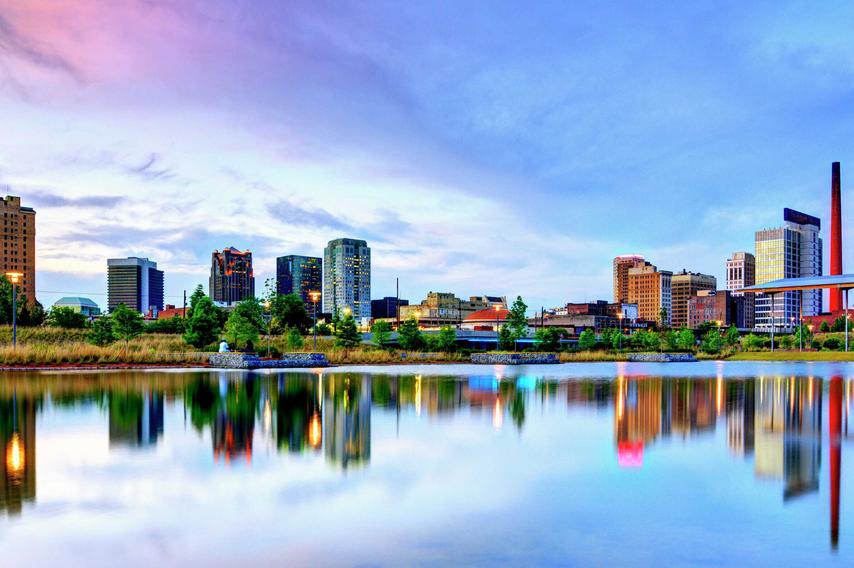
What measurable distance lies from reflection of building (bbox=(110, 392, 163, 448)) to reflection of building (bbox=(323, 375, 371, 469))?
419 centimetres

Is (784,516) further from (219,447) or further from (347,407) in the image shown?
(347,407)

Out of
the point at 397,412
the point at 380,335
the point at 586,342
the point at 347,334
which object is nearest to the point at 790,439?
the point at 397,412

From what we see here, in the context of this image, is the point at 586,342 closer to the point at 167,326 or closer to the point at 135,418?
the point at 167,326

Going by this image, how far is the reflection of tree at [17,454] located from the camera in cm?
980

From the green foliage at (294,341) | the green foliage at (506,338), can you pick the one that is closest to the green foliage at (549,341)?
the green foliage at (506,338)

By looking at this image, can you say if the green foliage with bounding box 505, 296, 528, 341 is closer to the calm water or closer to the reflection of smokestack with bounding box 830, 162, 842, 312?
the calm water

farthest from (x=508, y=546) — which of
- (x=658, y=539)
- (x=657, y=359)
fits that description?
(x=657, y=359)

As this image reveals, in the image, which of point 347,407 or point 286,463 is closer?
point 286,463

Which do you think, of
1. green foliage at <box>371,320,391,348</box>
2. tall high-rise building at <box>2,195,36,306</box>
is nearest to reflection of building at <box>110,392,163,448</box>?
green foliage at <box>371,320,391,348</box>

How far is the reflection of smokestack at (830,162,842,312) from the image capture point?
165 metres

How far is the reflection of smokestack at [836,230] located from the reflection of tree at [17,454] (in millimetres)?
178016

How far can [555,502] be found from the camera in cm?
979

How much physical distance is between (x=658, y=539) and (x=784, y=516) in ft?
8.04

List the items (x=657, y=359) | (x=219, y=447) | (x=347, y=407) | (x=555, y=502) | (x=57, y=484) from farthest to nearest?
(x=657, y=359) → (x=347, y=407) → (x=219, y=447) → (x=57, y=484) → (x=555, y=502)
